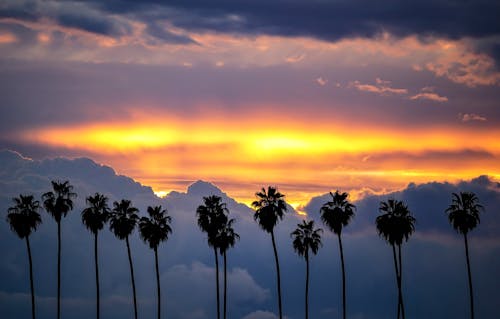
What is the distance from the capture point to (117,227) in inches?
5418

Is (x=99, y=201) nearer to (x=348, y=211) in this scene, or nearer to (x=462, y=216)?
(x=348, y=211)

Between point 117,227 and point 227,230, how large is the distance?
16.3 m

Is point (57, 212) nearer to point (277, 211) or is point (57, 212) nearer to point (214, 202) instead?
point (214, 202)

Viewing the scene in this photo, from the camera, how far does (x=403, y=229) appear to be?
136 meters

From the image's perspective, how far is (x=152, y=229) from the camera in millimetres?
138750

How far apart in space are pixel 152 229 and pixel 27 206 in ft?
60.3

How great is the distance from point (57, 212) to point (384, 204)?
47.8 meters

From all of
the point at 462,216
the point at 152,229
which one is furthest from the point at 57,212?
the point at 462,216

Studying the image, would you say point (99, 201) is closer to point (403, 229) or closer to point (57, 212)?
point (57, 212)

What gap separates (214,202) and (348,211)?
2005cm

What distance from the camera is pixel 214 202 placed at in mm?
139250

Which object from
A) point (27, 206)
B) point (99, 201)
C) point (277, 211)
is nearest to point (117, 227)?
point (99, 201)

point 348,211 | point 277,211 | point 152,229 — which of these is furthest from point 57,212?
point 348,211

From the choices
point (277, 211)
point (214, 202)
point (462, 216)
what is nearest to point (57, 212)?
point (214, 202)
